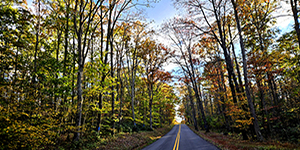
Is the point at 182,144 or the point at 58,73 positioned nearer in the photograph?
the point at 58,73

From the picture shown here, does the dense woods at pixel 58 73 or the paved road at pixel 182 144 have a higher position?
the dense woods at pixel 58 73

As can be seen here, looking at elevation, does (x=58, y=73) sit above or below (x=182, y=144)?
above

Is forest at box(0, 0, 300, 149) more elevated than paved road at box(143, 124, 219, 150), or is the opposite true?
forest at box(0, 0, 300, 149)

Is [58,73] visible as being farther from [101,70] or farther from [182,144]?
[182,144]

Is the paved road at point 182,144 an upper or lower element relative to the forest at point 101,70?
lower

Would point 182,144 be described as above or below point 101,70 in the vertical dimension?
below

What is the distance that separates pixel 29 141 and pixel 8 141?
0.67 m

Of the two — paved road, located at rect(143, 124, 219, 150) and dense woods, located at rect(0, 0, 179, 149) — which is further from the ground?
dense woods, located at rect(0, 0, 179, 149)

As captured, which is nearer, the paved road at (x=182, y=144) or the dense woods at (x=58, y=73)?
the dense woods at (x=58, y=73)

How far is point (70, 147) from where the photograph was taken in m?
8.38

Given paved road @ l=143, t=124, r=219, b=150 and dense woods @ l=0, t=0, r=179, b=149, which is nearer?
dense woods @ l=0, t=0, r=179, b=149

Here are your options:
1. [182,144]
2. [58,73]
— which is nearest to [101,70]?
[58,73]

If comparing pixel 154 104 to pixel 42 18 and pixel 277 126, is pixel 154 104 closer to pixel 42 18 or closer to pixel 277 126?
pixel 277 126

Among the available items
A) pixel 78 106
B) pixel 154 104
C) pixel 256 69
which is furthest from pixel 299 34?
pixel 154 104
